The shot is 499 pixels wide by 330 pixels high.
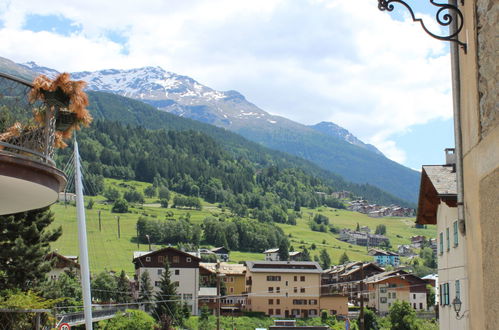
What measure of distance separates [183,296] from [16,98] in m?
94.5

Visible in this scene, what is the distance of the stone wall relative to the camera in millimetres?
6293

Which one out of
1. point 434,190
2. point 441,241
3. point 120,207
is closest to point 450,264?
point 441,241

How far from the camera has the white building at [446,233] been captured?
2328cm

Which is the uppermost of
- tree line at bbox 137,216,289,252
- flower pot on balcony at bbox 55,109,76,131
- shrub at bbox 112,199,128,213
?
shrub at bbox 112,199,128,213

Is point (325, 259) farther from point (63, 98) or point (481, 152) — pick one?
point (481, 152)

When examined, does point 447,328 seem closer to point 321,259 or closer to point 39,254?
point 39,254

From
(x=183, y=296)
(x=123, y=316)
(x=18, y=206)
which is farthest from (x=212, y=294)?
(x=18, y=206)

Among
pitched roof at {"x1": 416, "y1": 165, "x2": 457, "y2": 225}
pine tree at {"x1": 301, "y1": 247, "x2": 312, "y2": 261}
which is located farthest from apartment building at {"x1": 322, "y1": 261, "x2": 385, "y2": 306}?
pitched roof at {"x1": 416, "y1": 165, "x2": 457, "y2": 225}

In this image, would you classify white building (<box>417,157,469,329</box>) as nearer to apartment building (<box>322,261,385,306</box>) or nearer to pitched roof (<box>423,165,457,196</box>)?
pitched roof (<box>423,165,457,196</box>)

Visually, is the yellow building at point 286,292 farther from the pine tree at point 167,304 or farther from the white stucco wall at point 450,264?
the white stucco wall at point 450,264

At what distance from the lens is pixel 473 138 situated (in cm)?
692

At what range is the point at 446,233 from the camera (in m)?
25.9

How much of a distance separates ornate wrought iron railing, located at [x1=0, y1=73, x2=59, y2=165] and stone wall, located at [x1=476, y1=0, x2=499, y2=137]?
6.33 meters

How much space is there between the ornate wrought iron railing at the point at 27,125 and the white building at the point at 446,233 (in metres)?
15.1
